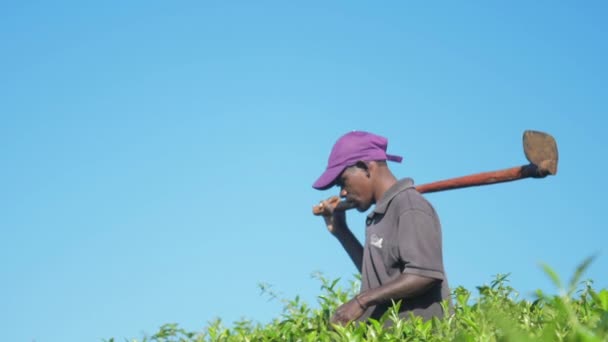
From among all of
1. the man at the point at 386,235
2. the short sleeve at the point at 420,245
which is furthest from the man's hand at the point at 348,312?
the short sleeve at the point at 420,245

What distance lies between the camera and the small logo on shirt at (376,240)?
5406 mm

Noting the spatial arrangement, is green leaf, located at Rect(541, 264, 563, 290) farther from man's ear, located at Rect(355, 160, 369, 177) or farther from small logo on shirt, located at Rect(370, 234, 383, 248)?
man's ear, located at Rect(355, 160, 369, 177)

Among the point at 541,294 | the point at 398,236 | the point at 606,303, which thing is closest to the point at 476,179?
the point at 398,236

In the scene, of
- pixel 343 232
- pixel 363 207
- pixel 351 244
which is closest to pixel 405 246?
pixel 363 207

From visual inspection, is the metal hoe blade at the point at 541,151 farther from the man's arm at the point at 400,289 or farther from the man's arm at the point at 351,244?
the man's arm at the point at 400,289

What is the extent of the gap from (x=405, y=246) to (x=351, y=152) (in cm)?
102

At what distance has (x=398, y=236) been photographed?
203 inches

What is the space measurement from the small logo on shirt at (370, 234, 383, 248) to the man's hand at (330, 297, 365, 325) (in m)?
0.59

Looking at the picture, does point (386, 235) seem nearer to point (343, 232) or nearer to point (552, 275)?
point (343, 232)

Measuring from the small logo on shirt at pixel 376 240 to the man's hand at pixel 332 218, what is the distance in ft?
5.50

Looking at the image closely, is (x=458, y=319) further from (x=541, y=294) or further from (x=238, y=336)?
(x=541, y=294)

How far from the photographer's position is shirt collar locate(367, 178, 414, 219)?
17.9 feet

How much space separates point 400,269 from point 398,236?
0.70ft

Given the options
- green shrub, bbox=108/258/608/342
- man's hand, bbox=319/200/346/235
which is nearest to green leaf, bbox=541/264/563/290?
green shrub, bbox=108/258/608/342
